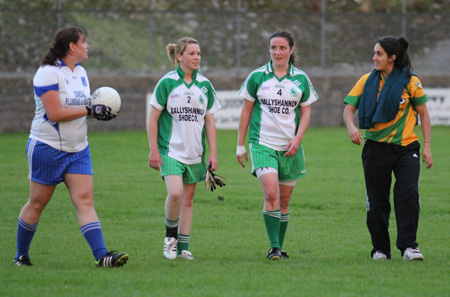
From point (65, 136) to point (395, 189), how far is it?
117 inches

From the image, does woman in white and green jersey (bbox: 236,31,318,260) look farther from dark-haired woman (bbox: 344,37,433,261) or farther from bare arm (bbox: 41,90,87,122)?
bare arm (bbox: 41,90,87,122)

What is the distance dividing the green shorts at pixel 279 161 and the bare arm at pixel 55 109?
1772 mm

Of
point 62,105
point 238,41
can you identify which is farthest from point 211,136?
point 238,41

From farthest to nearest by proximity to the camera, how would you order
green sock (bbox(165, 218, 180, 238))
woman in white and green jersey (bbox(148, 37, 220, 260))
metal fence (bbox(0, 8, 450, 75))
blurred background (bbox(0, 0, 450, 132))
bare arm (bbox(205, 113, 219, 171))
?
metal fence (bbox(0, 8, 450, 75)) < blurred background (bbox(0, 0, 450, 132)) < bare arm (bbox(205, 113, 219, 171)) < green sock (bbox(165, 218, 180, 238)) < woman in white and green jersey (bbox(148, 37, 220, 260))

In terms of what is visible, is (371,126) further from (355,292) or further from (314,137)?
(314,137)

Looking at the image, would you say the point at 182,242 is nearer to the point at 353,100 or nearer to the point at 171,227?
the point at 171,227

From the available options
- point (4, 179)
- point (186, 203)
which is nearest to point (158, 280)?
point (186, 203)

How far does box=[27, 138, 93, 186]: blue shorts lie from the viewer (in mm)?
6141

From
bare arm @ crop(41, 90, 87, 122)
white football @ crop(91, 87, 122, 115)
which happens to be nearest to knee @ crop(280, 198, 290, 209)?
white football @ crop(91, 87, 122, 115)

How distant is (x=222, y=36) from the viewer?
2395cm

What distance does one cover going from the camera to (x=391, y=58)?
678 centimetres

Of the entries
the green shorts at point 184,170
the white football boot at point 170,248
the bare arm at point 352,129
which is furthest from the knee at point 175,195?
the bare arm at point 352,129

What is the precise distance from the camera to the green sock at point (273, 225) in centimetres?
689

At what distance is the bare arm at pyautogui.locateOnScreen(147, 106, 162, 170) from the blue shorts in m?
0.72
